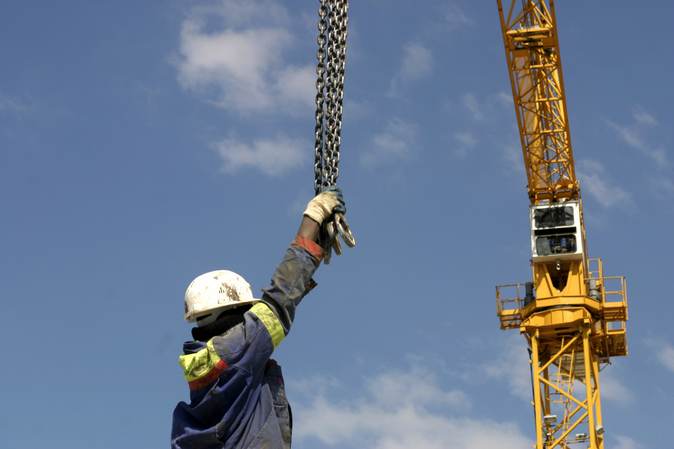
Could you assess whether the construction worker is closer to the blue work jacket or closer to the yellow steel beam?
the blue work jacket

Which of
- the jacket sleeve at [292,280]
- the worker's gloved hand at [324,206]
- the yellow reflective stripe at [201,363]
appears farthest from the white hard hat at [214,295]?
the worker's gloved hand at [324,206]

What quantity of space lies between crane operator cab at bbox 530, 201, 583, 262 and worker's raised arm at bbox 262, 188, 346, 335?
4321 cm

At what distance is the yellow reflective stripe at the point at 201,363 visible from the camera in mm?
8148

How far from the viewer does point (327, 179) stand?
32.9 ft

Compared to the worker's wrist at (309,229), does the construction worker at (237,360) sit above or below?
below

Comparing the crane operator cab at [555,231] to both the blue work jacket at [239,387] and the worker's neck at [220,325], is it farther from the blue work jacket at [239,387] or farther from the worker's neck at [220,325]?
the blue work jacket at [239,387]

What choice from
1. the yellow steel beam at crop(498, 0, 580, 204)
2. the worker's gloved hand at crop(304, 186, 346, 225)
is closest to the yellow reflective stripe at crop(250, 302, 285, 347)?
the worker's gloved hand at crop(304, 186, 346, 225)

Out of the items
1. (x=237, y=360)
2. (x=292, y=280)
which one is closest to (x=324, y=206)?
(x=292, y=280)

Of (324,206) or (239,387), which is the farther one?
(324,206)

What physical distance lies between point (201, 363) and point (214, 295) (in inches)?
18.9

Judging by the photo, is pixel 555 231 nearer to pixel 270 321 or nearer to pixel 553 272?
pixel 553 272

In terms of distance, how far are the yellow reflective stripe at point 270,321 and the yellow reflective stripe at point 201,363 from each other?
12.2 inches

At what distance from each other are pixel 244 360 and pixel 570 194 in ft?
150

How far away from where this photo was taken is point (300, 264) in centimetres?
855
